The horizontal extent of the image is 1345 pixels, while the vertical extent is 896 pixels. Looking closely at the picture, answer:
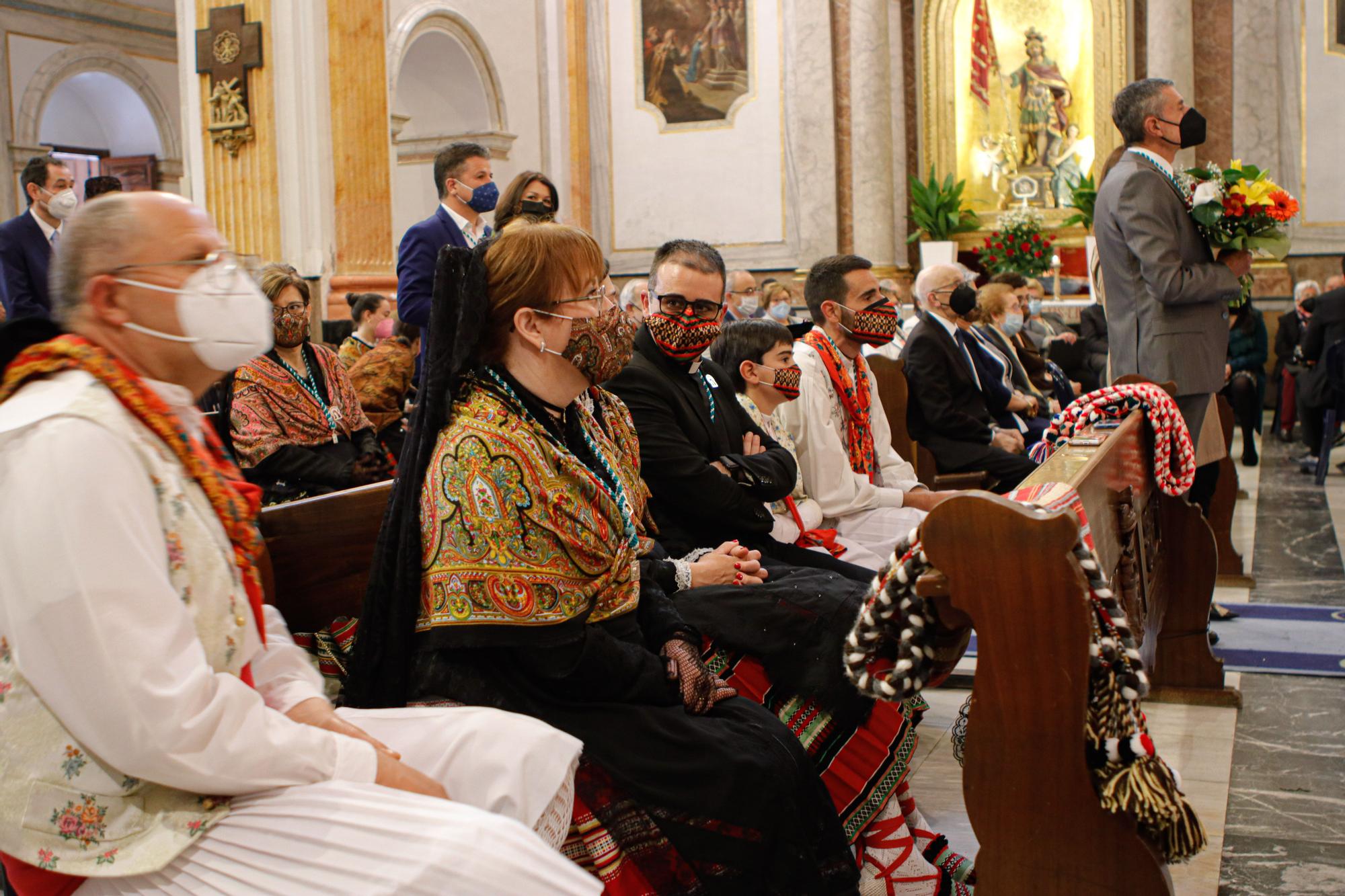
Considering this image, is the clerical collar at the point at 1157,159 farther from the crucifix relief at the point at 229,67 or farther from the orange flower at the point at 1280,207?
the crucifix relief at the point at 229,67

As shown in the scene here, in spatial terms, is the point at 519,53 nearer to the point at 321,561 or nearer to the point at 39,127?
the point at 39,127

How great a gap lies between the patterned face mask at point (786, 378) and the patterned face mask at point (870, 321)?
54 cm

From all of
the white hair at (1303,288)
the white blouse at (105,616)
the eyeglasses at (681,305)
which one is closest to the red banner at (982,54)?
the white hair at (1303,288)

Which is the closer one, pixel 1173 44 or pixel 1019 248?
pixel 1173 44

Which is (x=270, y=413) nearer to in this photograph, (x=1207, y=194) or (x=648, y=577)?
(x=648, y=577)

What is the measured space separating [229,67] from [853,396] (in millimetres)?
6790

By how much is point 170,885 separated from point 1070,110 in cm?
1271

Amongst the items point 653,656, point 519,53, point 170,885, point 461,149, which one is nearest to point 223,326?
point 170,885

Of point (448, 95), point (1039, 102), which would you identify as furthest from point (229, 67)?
point (1039, 102)

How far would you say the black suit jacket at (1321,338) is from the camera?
8.55m

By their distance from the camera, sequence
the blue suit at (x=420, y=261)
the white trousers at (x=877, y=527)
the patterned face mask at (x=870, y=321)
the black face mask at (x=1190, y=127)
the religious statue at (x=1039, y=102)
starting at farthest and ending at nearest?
the religious statue at (x=1039, y=102) < the blue suit at (x=420, y=261) < the black face mask at (x=1190, y=127) < the patterned face mask at (x=870, y=321) < the white trousers at (x=877, y=527)

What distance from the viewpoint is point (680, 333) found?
10.5 ft

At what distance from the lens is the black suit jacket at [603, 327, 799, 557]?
3053 mm

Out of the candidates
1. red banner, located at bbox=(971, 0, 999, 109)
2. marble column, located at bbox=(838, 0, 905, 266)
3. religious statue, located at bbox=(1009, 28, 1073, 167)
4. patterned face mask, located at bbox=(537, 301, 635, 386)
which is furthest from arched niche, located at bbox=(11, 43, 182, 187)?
patterned face mask, located at bbox=(537, 301, 635, 386)
